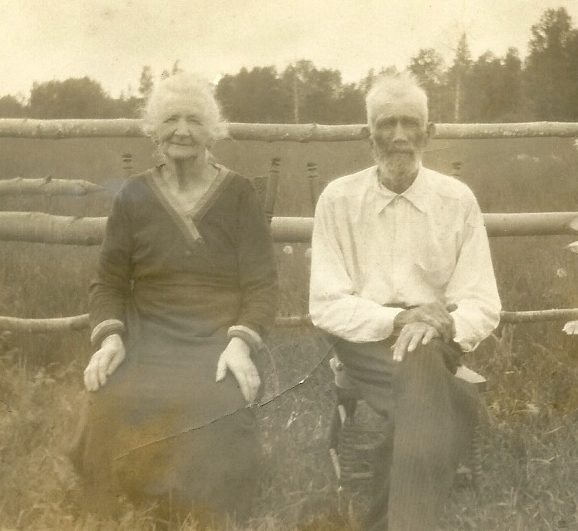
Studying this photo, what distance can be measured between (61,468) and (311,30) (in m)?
1.63

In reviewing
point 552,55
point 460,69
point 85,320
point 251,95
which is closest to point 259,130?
point 251,95

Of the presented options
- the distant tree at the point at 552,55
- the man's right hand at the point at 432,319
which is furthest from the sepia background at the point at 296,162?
the man's right hand at the point at 432,319

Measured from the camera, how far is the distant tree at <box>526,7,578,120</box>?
277 centimetres

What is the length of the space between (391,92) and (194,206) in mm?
715

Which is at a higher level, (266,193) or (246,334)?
(266,193)

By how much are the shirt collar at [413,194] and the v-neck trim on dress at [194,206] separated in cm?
49

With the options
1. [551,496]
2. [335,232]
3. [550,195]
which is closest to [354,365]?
[335,232]

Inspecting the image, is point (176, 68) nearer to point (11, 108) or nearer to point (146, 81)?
point (146, 81)

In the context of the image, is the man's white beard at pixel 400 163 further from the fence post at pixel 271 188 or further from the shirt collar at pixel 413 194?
the fence post at pixel 271 188

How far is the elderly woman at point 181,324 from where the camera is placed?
2418 millimetres

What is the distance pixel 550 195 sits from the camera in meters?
3.08

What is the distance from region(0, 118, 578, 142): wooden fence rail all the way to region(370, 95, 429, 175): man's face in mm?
190

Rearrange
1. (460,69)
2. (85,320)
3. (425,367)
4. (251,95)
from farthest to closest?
1. (85,320)
2. (251,95)
3. (460,69)
4. (425,367)

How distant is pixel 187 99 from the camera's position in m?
2.49
